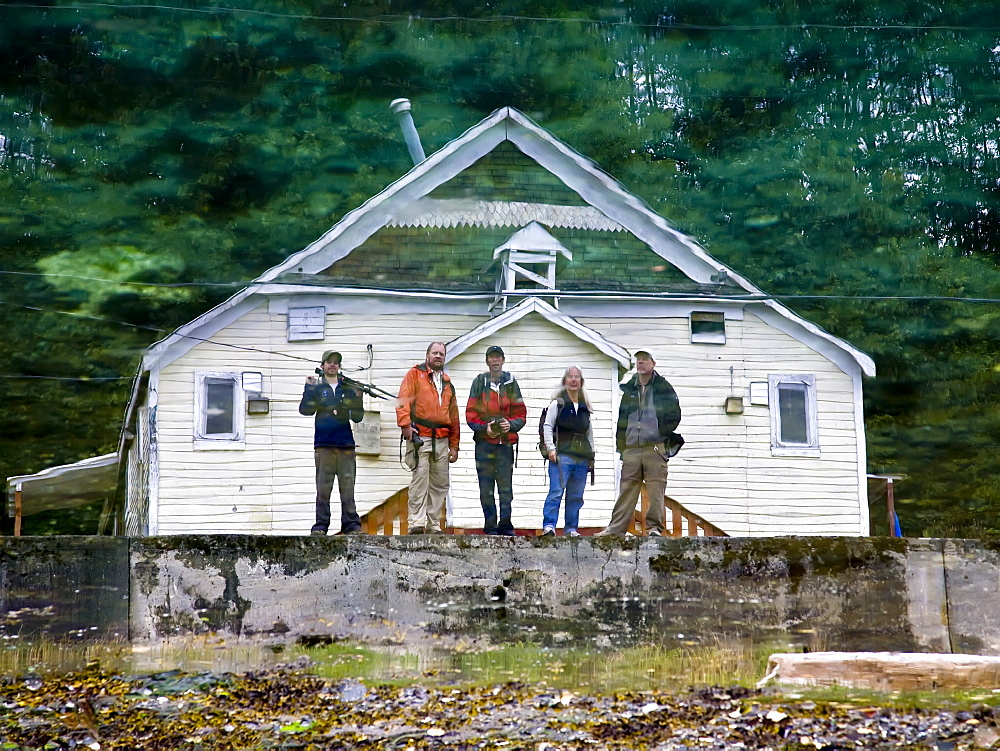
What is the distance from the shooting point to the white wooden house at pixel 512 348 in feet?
43.8

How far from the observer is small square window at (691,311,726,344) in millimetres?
14406

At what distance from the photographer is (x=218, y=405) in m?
13.5

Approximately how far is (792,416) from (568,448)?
16.5ft

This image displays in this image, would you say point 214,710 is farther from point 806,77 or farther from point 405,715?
point 806,77

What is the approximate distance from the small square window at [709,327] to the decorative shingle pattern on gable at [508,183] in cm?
184

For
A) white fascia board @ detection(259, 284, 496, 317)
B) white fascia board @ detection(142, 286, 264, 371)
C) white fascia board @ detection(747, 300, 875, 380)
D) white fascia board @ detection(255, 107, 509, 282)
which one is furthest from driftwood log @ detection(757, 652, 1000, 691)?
white fascia board @ detection(255, 107, 509, 282)

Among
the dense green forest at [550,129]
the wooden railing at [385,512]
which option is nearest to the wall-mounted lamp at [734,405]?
the wooden railing at [385,512]

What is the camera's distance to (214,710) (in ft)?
24.7

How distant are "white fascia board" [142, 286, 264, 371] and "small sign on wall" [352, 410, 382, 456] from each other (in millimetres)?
1997

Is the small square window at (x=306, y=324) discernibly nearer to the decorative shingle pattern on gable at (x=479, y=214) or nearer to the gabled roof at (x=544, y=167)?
the gabled roof at (x=544, y=167)

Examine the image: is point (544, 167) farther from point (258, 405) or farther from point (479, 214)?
point (258, 405)

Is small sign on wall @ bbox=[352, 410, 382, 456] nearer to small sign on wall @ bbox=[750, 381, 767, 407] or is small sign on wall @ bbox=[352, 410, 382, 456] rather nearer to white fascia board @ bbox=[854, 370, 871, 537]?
small sign on wall @ bbox=[750, 381, 767, 407]

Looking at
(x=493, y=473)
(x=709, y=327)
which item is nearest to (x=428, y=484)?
(x=493, y=473)

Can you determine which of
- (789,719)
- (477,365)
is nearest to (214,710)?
(789,719)
